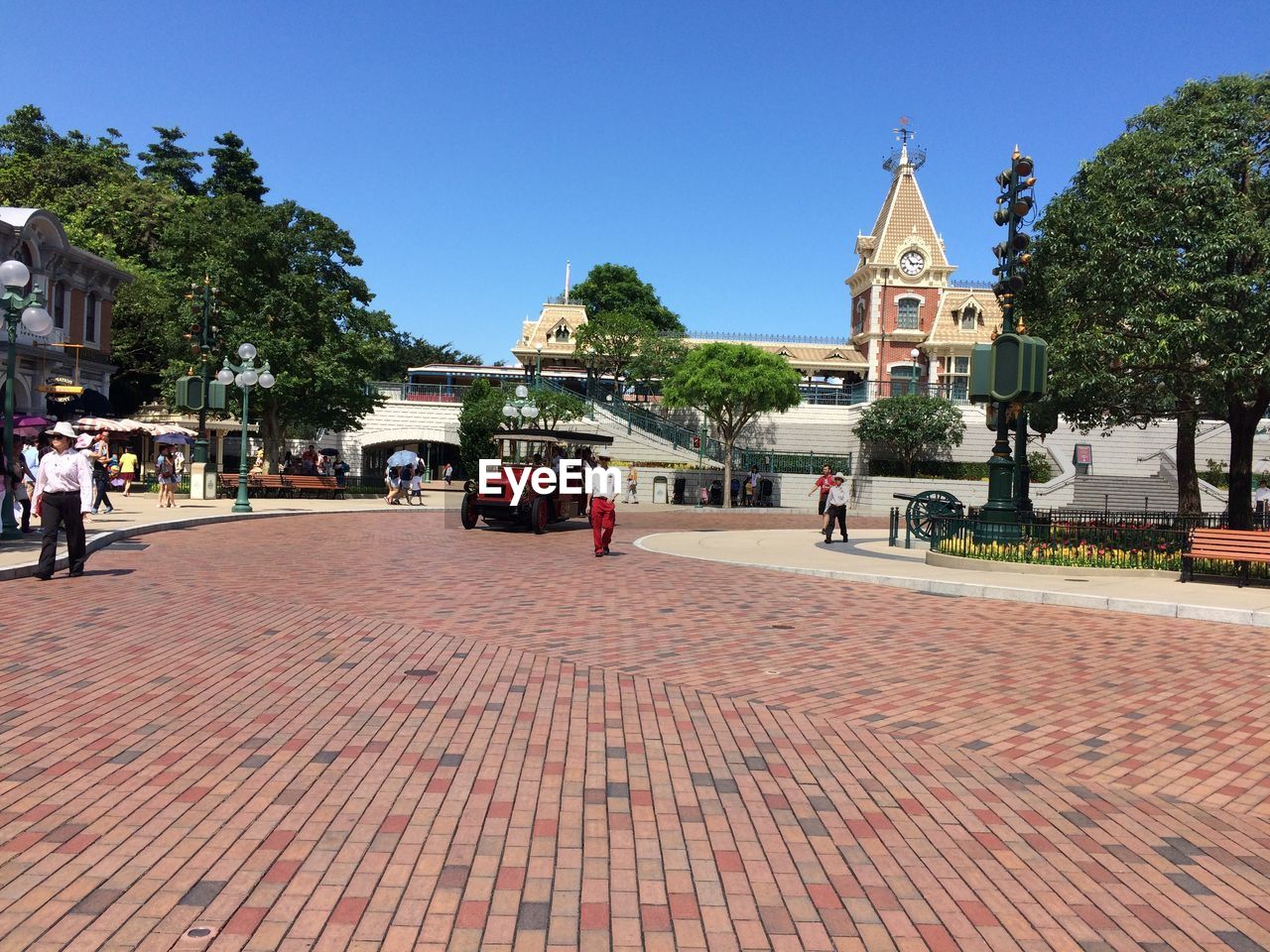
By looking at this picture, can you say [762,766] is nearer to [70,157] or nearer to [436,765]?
[436,765]

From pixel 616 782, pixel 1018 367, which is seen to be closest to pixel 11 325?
pixel 616 782

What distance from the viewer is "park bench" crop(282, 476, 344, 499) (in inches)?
1287

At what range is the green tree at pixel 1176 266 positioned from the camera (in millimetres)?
15188

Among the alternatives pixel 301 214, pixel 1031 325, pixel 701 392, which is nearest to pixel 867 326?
pixel 701 392

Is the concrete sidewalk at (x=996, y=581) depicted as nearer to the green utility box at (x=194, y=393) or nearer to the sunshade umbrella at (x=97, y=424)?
the green utility box at (x=194, y=393)

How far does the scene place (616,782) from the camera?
494 cm

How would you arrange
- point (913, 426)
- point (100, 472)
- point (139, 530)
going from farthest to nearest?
point (913, 426) < point (100, 472) < point (139, 530)

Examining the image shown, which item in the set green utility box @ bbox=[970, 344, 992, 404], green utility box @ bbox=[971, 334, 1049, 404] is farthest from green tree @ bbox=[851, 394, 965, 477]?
green utility box @ bbox=[971, 334, 1049, 404]

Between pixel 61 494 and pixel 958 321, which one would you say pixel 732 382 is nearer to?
pixel 61 494

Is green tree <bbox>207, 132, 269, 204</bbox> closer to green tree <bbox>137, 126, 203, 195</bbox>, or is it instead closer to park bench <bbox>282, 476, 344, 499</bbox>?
green tree <bbox>137, 126, 203, 195</bbox>

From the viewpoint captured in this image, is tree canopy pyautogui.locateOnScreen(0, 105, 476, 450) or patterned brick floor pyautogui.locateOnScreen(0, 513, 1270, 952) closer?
patterned brick floor pyautogui.locateOnScreen(0, 513, 1270, 952)

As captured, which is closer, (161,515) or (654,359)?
(161,515)

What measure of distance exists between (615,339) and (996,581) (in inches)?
1645

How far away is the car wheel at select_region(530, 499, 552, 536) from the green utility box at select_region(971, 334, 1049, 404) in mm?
9149
